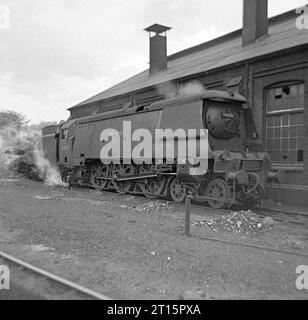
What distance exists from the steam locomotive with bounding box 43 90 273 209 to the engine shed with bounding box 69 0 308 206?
155 centimetres

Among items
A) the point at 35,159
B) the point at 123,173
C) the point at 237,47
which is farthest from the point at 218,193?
the point at 35,159

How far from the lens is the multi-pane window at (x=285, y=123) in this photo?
13.0 metres

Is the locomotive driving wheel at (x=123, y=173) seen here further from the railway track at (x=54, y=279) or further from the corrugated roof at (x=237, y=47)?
the railway track at (x=54, y=279)

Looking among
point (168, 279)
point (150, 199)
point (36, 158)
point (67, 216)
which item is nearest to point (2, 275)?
point (168, 279)

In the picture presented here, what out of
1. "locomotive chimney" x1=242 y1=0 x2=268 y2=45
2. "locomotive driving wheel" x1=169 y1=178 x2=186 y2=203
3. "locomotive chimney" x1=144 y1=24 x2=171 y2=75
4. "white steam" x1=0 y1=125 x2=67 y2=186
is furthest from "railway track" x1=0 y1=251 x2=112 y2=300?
"locomotive chimney" x1=144 y1=24 x2=171 y2=75

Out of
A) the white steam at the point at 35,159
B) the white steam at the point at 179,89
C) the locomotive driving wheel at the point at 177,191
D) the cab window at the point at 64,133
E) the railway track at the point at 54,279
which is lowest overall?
the railway track at the point at 54,279

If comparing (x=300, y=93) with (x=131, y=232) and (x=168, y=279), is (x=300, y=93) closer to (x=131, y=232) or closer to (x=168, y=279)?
(x=131, y=232)

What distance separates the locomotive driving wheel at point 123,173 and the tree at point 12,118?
156 ft

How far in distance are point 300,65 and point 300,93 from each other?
A: 0.93m

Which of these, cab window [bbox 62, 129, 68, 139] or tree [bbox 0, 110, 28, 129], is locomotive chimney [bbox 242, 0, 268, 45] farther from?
tree [bbox 0, 110, 28, 129]

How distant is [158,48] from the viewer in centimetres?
2408

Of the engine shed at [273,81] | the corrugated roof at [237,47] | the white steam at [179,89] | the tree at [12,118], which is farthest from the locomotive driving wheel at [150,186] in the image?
the tree at [12,118]

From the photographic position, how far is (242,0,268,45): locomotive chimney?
16.3m

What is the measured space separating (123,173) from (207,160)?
439cm
